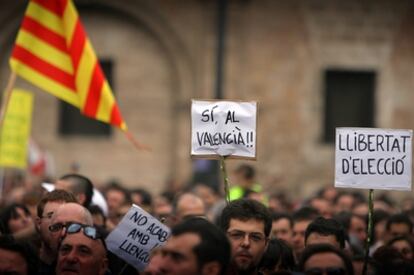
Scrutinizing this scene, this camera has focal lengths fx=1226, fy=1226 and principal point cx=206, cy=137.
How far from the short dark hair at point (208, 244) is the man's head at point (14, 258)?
1420mm

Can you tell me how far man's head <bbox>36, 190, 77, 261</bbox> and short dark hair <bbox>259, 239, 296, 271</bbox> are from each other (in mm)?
1466

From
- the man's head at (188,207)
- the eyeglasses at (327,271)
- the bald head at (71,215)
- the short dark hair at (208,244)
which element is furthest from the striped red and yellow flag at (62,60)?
the short dark hair at (208,244)

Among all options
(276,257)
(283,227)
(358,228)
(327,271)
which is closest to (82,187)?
(283,227)

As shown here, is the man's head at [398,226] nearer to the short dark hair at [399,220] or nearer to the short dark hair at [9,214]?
the short dark hair at [399,220]

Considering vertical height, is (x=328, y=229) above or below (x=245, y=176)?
below

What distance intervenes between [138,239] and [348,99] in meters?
16.5

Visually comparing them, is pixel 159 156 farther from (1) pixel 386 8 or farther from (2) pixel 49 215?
(2) pixel 49 215

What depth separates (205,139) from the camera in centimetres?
898

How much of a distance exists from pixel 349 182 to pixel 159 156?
51.6ft

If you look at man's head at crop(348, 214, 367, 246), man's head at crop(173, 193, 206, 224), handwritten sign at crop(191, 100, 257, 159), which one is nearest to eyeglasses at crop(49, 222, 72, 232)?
handwritten sign at crop(191, 100, 257, 159)

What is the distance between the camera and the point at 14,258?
7312mm

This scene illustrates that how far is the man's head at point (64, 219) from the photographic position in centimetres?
805

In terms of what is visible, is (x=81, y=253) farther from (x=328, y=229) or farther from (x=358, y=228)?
(x=358, y=228)

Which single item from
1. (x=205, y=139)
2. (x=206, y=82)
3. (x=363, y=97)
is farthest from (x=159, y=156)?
(x=205, y=139)
